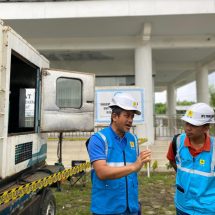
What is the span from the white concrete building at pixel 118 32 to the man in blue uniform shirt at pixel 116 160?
963 centimetres

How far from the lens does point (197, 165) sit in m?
2.42

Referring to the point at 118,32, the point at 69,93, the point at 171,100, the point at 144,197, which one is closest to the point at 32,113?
the point at 69,93

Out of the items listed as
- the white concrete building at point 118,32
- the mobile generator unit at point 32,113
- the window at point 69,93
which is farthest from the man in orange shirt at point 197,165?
the white concrete building at point 118,32

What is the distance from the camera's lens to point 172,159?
2887 millimetres

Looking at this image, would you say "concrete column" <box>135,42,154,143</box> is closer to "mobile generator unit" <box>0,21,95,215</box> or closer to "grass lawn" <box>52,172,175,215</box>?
"grass lawn" <box>52,172,175,215</box>

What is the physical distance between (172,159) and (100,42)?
1109 centimetres

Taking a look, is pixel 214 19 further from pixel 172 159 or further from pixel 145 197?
pixel 172 159

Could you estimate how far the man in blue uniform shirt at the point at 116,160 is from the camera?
2.26m

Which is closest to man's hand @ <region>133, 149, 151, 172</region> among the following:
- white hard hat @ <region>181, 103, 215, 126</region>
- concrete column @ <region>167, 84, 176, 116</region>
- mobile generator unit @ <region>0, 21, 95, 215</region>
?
white hard hat @ <region>181, 103, 215, 126</region>

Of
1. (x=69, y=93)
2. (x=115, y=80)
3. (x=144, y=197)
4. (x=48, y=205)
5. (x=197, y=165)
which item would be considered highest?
(x=115, y=80)

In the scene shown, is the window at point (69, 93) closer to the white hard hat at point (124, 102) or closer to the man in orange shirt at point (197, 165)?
the white hard hat at point (124, 102)

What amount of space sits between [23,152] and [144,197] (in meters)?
3.40

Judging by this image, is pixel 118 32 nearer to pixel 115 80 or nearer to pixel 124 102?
pixel 115 80

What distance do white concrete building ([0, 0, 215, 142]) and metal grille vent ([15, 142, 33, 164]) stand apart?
8534mm
